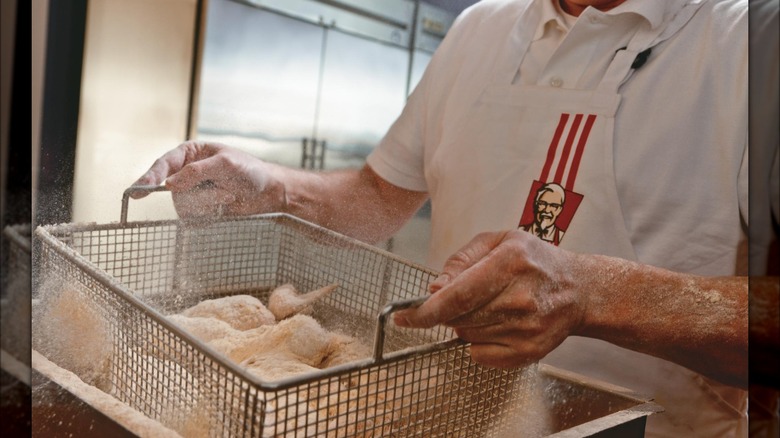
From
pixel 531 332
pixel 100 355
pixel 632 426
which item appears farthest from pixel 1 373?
pixel 632 426

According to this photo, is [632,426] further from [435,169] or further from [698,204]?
[435,169]

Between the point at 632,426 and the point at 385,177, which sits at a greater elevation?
the point at 385,177

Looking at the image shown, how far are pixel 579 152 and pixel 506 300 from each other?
19cm

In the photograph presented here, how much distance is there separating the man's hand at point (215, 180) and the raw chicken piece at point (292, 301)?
0.09 metres

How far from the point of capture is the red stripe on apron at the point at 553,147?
1.95 ft

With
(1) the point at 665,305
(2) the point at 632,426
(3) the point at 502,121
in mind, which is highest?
(3) the point at 502,121

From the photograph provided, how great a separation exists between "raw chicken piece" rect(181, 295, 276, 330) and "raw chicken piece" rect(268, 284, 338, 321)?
0.06 feet

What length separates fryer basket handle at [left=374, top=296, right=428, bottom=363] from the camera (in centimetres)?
40

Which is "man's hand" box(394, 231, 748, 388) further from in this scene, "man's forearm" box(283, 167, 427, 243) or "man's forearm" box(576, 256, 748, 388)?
"man's forearm" box(283, 167, 427, 243)

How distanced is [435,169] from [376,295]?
6.6 inches

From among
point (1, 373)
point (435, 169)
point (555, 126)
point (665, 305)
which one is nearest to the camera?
point (1, 373)

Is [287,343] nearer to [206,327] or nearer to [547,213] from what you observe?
[206,327]

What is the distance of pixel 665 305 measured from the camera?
0.49 meters

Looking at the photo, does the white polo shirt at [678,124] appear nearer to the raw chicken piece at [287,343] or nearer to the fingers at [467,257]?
the fingers at [467,257]
